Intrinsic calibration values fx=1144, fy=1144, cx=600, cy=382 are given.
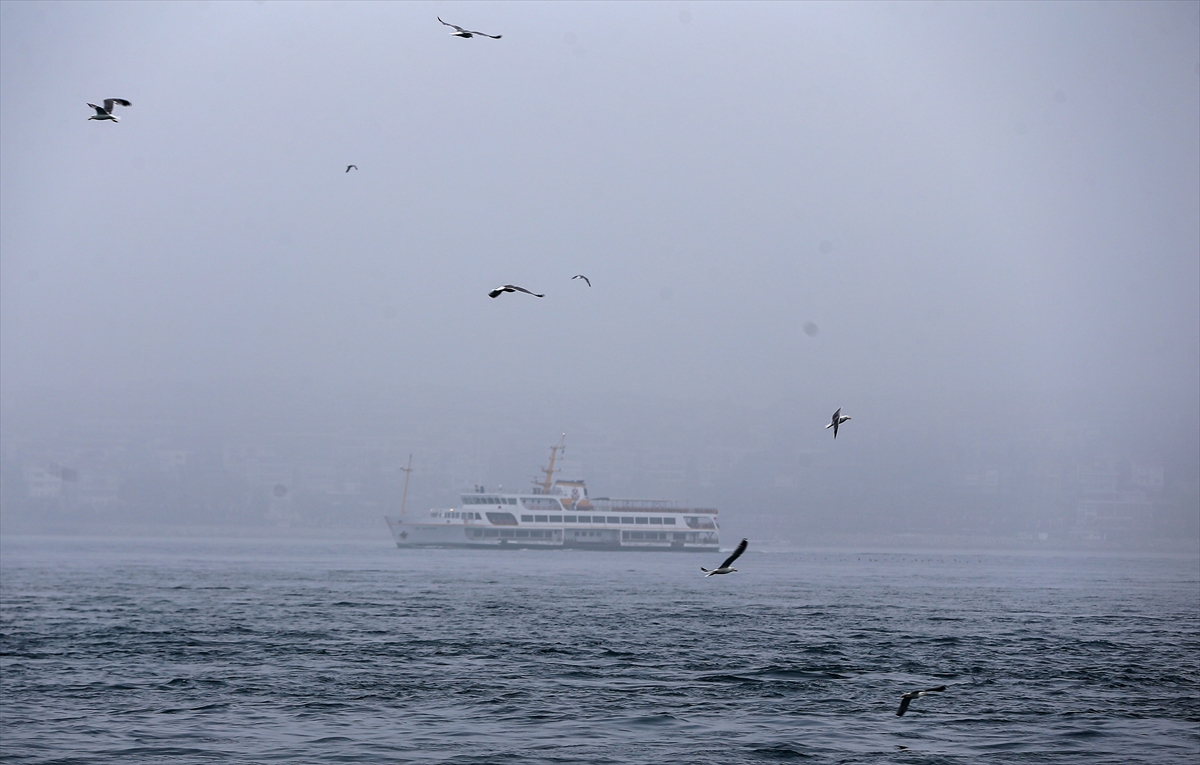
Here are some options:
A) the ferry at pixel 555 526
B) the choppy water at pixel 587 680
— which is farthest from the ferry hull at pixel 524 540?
the choppy water at pixel 587 680

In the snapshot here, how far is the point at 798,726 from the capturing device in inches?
974

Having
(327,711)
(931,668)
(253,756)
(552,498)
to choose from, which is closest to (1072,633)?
(931,668)

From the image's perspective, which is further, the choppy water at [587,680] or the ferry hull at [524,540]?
the ferry hull at [524,540]

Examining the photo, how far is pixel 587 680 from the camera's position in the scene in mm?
31047

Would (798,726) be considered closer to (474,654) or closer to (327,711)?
(327,711)

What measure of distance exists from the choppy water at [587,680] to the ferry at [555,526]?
81.7 m

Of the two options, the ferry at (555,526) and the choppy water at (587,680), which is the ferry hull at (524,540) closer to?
the ferry at (555,526)

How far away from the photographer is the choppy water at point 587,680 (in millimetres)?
22688

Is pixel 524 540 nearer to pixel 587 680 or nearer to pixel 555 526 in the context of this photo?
pixel 555 526

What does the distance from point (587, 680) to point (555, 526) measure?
119 m

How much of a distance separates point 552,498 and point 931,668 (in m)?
120

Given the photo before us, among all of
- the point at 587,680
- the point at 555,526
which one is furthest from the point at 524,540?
the point at 587,680

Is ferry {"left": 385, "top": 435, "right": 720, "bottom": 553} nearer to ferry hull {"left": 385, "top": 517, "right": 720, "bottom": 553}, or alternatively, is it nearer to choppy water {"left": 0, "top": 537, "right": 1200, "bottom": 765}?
ferry hull {"left": 385, "top": 517, "right": 720, "bottom": 553}

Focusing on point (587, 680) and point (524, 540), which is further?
point (524, 540)
